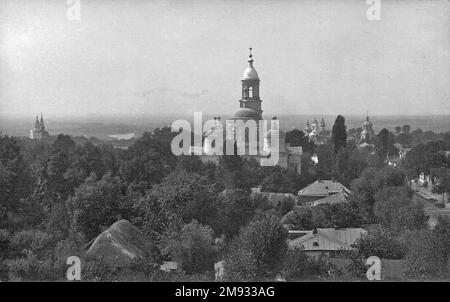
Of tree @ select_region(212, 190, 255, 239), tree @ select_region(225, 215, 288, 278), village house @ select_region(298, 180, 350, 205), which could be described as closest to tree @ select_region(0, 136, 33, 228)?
tree @ select_region(212, 190, 255, 239)

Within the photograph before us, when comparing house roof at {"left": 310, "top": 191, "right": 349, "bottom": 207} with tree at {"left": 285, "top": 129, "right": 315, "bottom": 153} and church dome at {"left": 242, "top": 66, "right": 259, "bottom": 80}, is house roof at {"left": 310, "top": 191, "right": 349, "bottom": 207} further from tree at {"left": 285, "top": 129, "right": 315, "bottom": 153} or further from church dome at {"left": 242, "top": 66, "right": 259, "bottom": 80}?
tree at {"left": 285, "top": 129, "right": 315, "bottom": 153}

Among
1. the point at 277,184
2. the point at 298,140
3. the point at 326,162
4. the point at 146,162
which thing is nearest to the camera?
the point at 146,162

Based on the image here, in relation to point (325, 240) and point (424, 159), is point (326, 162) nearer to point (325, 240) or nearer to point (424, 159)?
point (424, 159)

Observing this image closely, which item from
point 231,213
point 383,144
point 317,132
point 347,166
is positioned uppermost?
point 317,132

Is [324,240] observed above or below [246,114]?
below

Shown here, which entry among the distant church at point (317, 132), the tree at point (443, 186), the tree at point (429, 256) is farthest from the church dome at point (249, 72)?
the distant church at point (317, 132)

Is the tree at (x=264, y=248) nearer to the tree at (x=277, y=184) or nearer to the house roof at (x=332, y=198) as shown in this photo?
the house roof at (x=332, y=198)

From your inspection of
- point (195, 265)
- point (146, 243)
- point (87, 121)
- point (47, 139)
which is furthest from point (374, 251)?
point (47, 139)

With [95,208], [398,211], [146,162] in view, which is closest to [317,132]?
[146,162]
